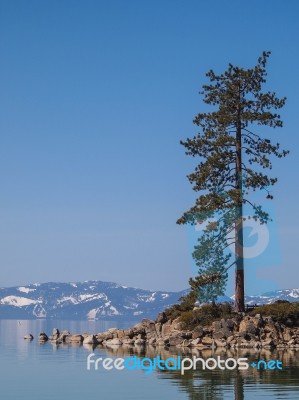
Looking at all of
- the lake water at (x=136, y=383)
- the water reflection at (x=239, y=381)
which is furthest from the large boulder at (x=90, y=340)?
the lake water at (x=136, y=383)

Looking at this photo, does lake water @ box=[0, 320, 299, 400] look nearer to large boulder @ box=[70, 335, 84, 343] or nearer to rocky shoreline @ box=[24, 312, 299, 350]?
rocky shoreline @ box=[24, 312, 299, 350]

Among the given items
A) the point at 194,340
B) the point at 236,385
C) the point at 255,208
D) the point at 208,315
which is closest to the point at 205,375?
the point at 236,385

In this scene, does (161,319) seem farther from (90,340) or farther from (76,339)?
(76,339)

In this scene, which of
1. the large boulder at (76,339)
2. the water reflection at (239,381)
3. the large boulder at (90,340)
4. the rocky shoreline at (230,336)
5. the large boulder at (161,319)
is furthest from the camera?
the large boulder at (76,339)

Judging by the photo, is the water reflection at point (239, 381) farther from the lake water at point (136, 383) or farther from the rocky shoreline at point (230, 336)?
the rocky shoreline at point (230, 336)

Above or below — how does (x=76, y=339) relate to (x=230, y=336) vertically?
below

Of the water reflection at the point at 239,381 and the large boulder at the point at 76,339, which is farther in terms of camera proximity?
the large boulder at the point at 76,339

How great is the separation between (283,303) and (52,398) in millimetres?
33605

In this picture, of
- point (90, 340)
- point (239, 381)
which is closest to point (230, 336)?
point (90, 340)

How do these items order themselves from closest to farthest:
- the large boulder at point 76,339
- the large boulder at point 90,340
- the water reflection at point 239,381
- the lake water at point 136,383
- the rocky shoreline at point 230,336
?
1. the lake water at point 136,383
2. the water reflection at point 239,381
3. the rocky shoreline at point 230,336
4. the large boulder at point 90,340
5. the large boulder at point 76,339

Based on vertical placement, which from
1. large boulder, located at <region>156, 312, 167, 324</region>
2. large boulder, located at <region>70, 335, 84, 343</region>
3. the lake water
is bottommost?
the lake water

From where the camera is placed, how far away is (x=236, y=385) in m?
29.5

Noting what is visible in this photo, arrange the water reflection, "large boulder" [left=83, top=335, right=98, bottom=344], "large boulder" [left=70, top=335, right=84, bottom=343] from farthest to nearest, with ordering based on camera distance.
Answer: "large boulder" [left=70, top=335, right=84, bottom=343]
"large boulder" [left=83, top=335, right=98, bottom=344]
the water reflection

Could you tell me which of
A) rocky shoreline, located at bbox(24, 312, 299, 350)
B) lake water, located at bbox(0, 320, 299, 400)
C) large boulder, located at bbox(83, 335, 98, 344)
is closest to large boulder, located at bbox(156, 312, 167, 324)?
rocky shoreline, located at bbox(24, 312, 299, 350)
